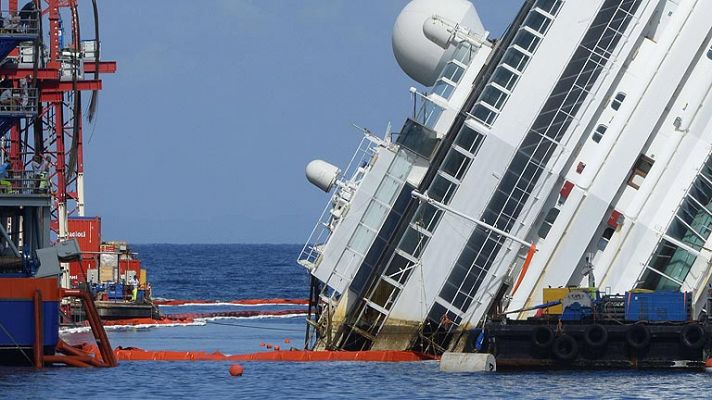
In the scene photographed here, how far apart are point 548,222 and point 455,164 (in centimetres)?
345

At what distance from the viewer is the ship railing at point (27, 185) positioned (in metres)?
54.8

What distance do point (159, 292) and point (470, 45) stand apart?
3224 inches

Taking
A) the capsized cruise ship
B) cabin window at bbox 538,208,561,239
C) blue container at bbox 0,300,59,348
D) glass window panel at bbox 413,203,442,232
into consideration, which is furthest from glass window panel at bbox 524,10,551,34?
blue container at bbox 0,300,59,348

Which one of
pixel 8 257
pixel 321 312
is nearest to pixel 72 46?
pixel 321 312

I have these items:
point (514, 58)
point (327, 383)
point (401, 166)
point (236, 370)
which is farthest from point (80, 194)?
point (327, 383)

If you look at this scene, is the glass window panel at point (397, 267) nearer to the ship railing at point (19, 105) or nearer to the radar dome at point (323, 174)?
the radar dome at point (323, 174)

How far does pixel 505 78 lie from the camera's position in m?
61.0

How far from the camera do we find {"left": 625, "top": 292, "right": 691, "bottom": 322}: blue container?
55.5 m

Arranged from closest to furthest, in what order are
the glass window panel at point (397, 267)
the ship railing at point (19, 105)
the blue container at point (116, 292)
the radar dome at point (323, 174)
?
the ship railing at point (19, 105), the glass window panel at point (397, 267), the radar dome at point (323, 174), the blue container at point (116, 292)

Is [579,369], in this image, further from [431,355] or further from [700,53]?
[700,53]

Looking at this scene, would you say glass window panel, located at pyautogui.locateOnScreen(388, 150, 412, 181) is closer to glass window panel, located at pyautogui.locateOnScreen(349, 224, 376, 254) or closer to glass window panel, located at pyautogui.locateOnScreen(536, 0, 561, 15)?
glass window panel, located at pyautogui.locateOnScreen(349, 224, 376, 254)

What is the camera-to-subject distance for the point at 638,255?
59625 millimetres

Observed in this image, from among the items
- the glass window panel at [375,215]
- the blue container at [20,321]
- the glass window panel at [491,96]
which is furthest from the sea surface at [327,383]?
the glass window panel at [491,96]

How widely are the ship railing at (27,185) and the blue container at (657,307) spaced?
1714cm
